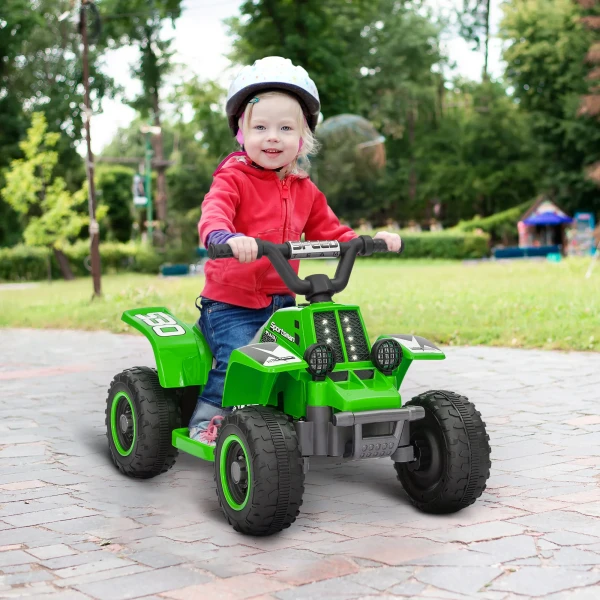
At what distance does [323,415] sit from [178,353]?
99 centimetres

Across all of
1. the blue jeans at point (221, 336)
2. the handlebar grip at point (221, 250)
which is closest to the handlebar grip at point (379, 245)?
the blue jeans at point (221, 336)

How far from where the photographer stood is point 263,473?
11.7ft

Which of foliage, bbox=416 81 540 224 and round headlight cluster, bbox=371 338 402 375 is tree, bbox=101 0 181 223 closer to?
foliage, bbox=416 81 540 224

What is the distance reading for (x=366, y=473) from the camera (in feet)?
15.6

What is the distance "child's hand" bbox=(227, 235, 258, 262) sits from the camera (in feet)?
12.2

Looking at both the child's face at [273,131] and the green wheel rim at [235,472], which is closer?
the green wheel rim at [235,472]

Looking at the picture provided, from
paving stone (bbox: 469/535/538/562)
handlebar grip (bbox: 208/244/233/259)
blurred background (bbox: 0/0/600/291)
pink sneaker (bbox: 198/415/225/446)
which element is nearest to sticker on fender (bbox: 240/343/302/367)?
handlebar grip (bbox: 208/244/233/259)

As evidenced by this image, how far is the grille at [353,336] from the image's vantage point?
3.95m

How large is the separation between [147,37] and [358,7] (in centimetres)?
870

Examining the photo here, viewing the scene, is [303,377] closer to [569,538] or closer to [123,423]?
[569,538]

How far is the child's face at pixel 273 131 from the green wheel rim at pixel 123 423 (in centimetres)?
135

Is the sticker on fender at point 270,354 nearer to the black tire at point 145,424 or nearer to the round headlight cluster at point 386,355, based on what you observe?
the round headlight cluster at point 386,355

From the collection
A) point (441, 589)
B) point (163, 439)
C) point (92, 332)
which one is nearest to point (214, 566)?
point (441, 589)

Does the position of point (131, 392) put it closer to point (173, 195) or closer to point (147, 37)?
point (147, 37)
